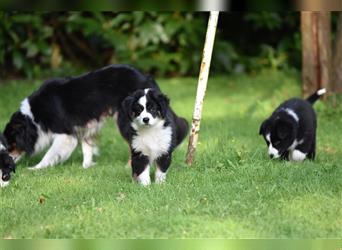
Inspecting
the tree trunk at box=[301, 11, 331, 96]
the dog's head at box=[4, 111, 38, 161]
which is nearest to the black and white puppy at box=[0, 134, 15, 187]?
the dog's head at box=[4, 111, 38, 161]

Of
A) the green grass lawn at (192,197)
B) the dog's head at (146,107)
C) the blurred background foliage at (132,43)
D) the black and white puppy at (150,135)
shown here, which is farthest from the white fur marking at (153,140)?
the blurred background foliage at (132,43)

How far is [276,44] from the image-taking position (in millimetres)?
17219

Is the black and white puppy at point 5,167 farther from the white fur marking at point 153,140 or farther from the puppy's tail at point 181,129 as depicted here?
the puppy's tail at point 181,129

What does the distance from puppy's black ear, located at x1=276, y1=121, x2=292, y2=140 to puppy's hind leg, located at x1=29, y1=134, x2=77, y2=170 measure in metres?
2.63

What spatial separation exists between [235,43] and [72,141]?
332 inches

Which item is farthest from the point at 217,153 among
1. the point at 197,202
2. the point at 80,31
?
the point at 80,31

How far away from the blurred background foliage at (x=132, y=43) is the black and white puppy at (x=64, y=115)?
5764 mm

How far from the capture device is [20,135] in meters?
9.52

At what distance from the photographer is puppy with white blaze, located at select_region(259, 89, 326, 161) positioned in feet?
29.1

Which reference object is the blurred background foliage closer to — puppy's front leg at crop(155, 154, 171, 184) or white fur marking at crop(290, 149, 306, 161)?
white fur marking at crop(290, 149, 306, 161)

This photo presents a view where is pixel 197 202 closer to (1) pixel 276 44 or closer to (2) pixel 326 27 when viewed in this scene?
(2) pixel 326 27

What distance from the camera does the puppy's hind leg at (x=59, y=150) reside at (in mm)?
9531

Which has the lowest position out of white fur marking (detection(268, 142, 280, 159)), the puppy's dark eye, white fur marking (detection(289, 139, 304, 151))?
white fur marking (detection(268, 142, 280, 159))

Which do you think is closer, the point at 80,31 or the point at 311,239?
the point at 311,239
